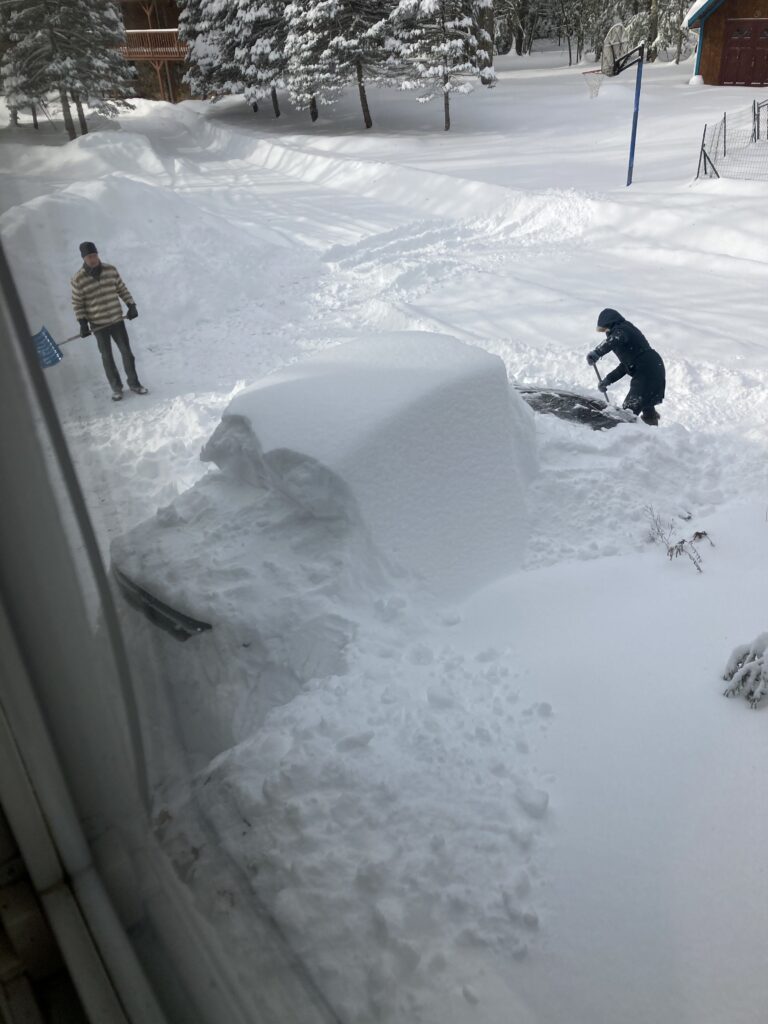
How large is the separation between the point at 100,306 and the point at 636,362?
13.6ft

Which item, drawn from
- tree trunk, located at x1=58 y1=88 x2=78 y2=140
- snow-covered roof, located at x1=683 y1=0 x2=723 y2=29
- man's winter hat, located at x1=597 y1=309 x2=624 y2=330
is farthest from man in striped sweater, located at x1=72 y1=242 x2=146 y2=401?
snow-covered roof, located at x1=683 y1=0 x2=723 y2=29

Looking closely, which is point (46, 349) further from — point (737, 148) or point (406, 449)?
point (737, 148)

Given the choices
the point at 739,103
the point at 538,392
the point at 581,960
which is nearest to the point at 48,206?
the point at 581,960

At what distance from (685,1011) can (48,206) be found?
6.83 ft

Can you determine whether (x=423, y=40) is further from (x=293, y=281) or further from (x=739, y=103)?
(x=293, y=281)

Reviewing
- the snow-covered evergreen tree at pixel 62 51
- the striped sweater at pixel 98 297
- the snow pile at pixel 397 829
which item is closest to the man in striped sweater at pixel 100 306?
the striped sweater at pixel 98 297

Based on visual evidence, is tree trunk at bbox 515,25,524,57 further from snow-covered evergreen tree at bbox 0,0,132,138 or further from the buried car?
snow-covered evergreen tree at bbox 0,0,132,138

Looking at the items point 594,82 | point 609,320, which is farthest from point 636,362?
point 594,82

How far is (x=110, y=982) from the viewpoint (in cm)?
101

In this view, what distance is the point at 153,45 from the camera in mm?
2453

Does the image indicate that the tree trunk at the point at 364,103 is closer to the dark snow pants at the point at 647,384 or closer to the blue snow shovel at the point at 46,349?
the dark snow pants at the point at 647,384

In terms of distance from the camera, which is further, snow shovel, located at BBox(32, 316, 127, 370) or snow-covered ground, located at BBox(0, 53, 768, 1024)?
snow-covered ground, located at BBox(0, 53, 768, 1024)

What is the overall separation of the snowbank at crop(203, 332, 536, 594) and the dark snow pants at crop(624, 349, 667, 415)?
7.38 ft

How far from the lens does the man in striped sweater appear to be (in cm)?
223
